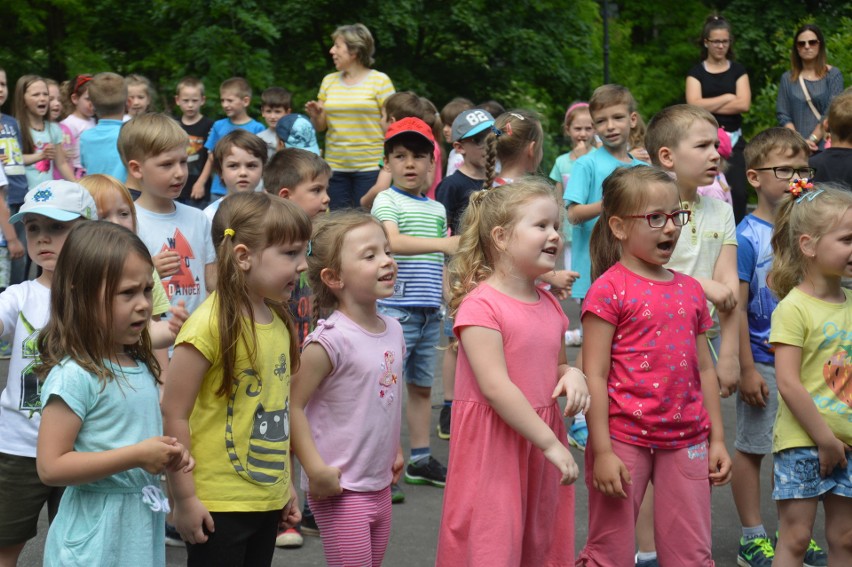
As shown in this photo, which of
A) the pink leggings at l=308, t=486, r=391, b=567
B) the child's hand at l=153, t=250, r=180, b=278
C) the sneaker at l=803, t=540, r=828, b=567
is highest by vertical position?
the child's hand at l=153, t=250, r=180, b=278

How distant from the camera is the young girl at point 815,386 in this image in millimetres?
4461

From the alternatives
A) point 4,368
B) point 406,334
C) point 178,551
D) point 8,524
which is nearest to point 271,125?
point 4,368

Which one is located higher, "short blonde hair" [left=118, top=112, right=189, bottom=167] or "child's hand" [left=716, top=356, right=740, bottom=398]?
"short blonde hair" [left=118, top=112, right=189, bottom=167]

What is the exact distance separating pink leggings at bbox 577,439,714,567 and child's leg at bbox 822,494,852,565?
2.10ft

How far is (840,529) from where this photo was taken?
4.53 m

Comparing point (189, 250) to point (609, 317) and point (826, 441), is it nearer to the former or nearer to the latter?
point (609, 317)

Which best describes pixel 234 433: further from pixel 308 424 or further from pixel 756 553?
pixel 756 553

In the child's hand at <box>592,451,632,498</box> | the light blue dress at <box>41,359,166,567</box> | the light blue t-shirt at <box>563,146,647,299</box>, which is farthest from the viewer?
the light blue t-shirt at <box>563,146,647,299</box>

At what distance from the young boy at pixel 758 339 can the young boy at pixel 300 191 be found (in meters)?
1.96

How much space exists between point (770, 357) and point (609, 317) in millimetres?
1434

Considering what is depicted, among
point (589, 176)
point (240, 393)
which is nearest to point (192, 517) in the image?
point (240, 393)

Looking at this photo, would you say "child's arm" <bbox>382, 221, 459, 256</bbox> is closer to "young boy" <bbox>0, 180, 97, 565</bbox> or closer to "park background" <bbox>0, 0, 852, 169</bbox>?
"young boy" <bbox>0, 180, 97, 565</bbox>

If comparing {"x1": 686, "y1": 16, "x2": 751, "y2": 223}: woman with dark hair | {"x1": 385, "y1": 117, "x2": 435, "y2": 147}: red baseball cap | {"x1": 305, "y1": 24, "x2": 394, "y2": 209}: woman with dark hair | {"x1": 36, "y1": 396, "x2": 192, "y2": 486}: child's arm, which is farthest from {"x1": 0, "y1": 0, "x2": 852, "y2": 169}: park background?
{"x1": 36, "y1": 396, "x2": 192, "y2": 486}: child's arm

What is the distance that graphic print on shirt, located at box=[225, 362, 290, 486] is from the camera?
12.2ft
